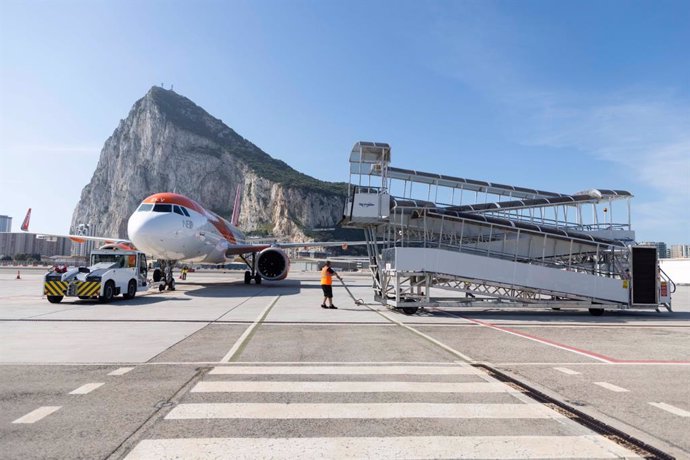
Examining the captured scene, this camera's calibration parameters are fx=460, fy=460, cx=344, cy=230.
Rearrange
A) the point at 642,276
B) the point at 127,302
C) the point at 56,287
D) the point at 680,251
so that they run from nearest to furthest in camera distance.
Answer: the point at 642,276 → the point at 56,287 → the point at 127,302 → the point at 680,251

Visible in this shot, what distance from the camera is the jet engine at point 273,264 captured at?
26859 millimetres

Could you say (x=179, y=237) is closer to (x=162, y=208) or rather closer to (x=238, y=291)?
(x=162, y=208)

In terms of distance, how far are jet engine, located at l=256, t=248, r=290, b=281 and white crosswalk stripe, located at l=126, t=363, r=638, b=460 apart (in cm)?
2048

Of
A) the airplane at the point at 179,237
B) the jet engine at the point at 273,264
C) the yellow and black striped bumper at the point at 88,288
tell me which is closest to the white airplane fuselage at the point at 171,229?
the airplane at the point at 179,237

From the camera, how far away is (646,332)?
39.5 ft

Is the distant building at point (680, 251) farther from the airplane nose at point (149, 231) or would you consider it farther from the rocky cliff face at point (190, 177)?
the rocky cliff face at point (190, 177)

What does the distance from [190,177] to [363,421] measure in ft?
576

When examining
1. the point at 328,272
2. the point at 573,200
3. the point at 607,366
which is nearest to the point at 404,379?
the point at 607,366

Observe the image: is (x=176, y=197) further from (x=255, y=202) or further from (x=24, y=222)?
(x=255, y=202)

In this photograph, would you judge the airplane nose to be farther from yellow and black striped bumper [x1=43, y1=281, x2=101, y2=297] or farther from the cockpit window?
yellow and black striped bumper [x1=43, y1=281, x2=101, y2=297]

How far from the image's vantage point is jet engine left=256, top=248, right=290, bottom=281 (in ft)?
88.1

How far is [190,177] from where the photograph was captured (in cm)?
16925

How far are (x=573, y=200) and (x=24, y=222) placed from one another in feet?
121

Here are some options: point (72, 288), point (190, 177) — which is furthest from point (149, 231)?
point (190, 177)
